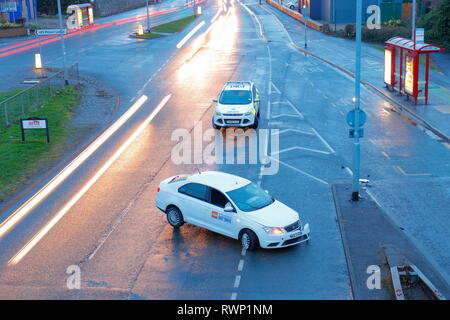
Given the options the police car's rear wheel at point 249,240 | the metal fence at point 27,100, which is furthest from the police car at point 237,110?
the police car's rear wheel at point 249,240

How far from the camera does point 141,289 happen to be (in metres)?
14.8

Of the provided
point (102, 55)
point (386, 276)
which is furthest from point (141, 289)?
point (102, 55)

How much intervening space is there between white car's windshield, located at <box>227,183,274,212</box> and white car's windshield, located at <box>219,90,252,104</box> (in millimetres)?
13331

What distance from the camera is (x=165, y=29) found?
74.6m

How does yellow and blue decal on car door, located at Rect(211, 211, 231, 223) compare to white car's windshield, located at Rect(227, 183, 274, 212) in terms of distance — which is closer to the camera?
yellow and blue decal on car door, located at Rect(211, 211, 231, 223)

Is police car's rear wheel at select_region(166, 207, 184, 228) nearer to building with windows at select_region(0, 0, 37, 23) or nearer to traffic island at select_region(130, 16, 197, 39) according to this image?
traffic island at select_region(130, 16, 197, 39)

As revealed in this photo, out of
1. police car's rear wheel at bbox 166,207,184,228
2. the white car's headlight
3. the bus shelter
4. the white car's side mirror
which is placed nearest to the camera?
the white car's headlight

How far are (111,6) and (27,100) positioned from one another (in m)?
67.9

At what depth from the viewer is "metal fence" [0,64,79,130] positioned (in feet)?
108

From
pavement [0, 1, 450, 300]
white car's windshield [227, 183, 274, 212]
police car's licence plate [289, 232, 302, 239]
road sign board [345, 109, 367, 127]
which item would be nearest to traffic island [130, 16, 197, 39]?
pavement [0, 1, 450, 300]

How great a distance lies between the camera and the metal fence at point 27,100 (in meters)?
33.0

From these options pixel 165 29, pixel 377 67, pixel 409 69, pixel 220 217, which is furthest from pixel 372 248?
pixel 165 29

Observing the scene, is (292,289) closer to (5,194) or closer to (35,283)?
(35,283)

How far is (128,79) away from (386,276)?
32.9 m
